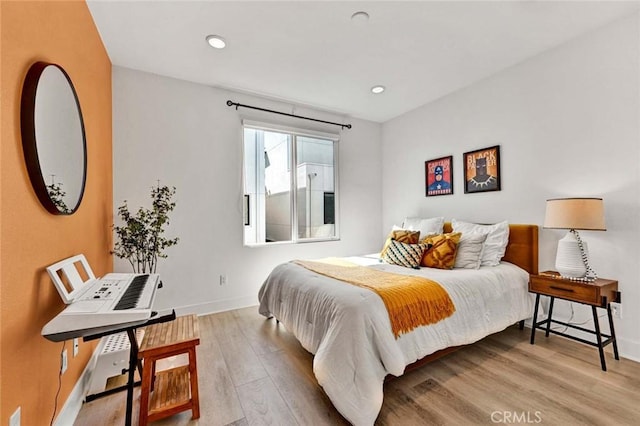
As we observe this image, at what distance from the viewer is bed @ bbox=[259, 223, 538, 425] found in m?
1.55

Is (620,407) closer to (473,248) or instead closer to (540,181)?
(473,248)

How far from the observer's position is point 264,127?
142 inches

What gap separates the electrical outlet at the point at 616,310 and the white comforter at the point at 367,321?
0.54 m

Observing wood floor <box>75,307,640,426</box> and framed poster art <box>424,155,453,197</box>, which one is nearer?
wood floor <box>75,307,640,426</box>

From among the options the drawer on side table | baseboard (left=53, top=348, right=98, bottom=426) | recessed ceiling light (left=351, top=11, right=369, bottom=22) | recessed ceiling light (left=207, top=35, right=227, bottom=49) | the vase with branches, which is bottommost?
baseboard (left=53, top=348, right=98, bottom=426)

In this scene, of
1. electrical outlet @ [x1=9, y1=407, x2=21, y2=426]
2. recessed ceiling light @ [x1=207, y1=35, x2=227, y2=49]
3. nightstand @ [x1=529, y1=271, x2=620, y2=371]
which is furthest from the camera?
recessed ceiling light @ [x1=207, y1=35, x2=227, y2=49]

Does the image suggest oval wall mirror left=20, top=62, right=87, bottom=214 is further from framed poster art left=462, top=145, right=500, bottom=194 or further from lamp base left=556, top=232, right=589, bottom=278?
framed poster art left=462, top=145, right=500, bottom=194

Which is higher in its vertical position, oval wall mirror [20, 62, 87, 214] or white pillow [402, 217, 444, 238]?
oval wall mirror [20, 62, 87, 214]

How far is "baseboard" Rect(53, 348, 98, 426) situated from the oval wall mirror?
1.07 meters

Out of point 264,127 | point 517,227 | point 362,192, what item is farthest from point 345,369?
point 362,192

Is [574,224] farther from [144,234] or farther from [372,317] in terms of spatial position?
[144,234]

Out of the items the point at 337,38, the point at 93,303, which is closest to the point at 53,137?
the point at 93,303

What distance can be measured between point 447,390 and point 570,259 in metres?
1.49

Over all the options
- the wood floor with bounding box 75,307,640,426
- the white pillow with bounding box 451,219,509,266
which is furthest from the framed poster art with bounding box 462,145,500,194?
the wood floor with bounding box 75,307,640,426
